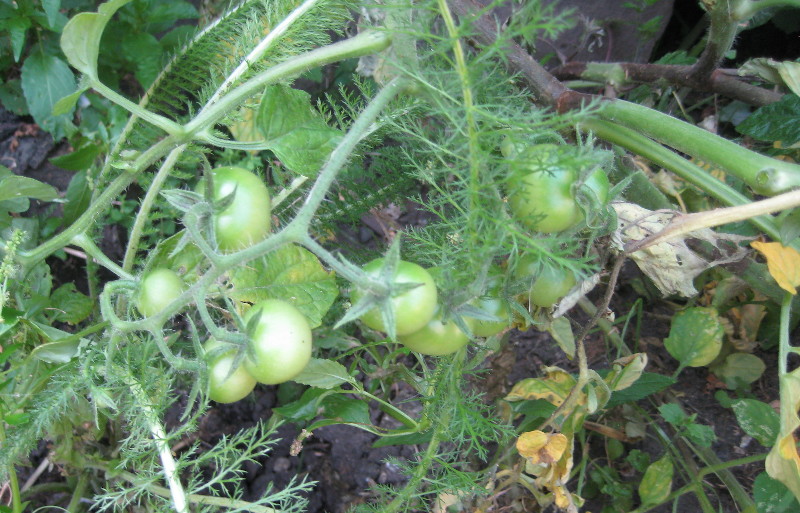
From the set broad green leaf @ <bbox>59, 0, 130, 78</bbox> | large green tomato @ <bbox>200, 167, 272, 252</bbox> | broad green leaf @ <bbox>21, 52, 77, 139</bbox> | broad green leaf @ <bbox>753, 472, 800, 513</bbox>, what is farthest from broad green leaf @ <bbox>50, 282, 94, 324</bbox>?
broad green leaf @ <bbox>753, 472, 800, 513</bbox>

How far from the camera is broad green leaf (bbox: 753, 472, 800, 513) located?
98cm

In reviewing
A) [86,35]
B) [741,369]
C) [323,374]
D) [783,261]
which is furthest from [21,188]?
[741,369]

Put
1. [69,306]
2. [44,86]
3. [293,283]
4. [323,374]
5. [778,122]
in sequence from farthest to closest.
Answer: [44,86] → [69,306] → [778,122] → [323,374] → [293,283]

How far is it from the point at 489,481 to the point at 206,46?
943 mm

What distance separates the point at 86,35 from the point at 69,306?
608 mm

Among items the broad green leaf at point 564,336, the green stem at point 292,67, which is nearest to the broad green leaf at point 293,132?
the green stem at point 292,67

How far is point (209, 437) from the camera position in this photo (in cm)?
136

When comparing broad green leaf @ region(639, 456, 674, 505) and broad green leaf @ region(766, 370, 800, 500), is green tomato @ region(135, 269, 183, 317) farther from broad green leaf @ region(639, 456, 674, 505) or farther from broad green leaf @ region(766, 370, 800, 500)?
broad green leaf @ region(639, 456, 674, 505)

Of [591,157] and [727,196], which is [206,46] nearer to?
[591,157]

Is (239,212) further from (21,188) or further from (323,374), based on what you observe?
(21,188)

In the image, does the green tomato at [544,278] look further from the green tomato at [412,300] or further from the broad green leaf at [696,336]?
the broad green leaf at [696,336]

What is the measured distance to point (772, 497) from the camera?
98cm

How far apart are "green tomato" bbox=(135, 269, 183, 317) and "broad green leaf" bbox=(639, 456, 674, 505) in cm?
91

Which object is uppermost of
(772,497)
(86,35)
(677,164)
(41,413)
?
(86,35)
